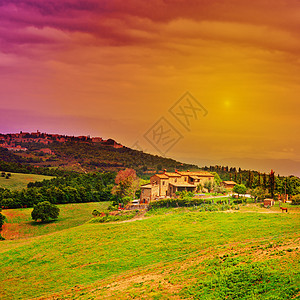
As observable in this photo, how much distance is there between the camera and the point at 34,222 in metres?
64.4

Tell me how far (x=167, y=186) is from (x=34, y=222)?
2863cm

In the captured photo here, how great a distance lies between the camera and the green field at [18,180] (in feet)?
380

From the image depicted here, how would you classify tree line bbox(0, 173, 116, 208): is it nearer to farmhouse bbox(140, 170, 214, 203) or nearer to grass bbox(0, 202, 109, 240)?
grass bbox(0, 202, 109, 240)

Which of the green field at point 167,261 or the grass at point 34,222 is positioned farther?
the grass at point 34,222

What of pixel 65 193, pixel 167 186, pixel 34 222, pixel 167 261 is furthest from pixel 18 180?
pixel 167 261

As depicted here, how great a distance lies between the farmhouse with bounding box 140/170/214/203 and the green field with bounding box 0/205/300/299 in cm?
2194

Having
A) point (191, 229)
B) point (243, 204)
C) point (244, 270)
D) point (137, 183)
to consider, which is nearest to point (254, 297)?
point (244, 270)

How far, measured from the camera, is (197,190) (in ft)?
229

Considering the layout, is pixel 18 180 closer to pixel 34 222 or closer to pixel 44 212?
pixel 34 222

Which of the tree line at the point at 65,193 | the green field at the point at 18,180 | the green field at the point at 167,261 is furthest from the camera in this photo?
the green field at the point at 18,180

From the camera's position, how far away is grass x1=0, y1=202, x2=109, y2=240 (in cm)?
5648

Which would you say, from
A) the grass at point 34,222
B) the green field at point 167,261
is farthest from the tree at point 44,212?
the green field at point 167,261

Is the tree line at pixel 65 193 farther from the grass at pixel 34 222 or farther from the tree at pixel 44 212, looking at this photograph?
the tree at pixel 44 212

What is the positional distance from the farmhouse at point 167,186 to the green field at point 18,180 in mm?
66407
